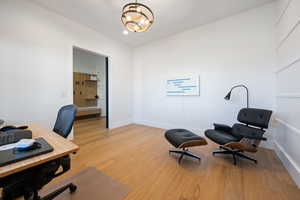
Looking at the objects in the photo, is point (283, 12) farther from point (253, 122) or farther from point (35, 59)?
point (35, 59)

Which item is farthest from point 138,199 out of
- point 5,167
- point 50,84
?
point 50,84

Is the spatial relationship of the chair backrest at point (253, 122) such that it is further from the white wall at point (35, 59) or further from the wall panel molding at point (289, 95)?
the white wall at point (35, 59)

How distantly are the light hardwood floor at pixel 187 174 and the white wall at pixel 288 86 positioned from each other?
0.83 feet

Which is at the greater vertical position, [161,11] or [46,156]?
[161,11]

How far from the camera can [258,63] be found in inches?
96.7

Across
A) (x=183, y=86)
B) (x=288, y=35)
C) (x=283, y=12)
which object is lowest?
(x=183, y=86)

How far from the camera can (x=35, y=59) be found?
234 cm

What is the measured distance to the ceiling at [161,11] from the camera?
2.32 metres

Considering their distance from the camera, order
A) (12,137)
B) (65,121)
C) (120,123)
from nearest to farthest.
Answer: (12,137)
(65,121)
(120,123)

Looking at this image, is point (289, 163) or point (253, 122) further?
point (253, 122)

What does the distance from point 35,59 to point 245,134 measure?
3.98 metres

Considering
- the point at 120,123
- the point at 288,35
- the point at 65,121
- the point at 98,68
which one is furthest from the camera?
the point at 98,68

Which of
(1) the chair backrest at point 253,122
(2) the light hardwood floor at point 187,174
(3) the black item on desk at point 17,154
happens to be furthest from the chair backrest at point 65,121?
(1) the chair backrest at point 253,122

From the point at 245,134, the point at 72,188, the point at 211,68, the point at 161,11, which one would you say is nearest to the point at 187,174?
the point at 245,134
